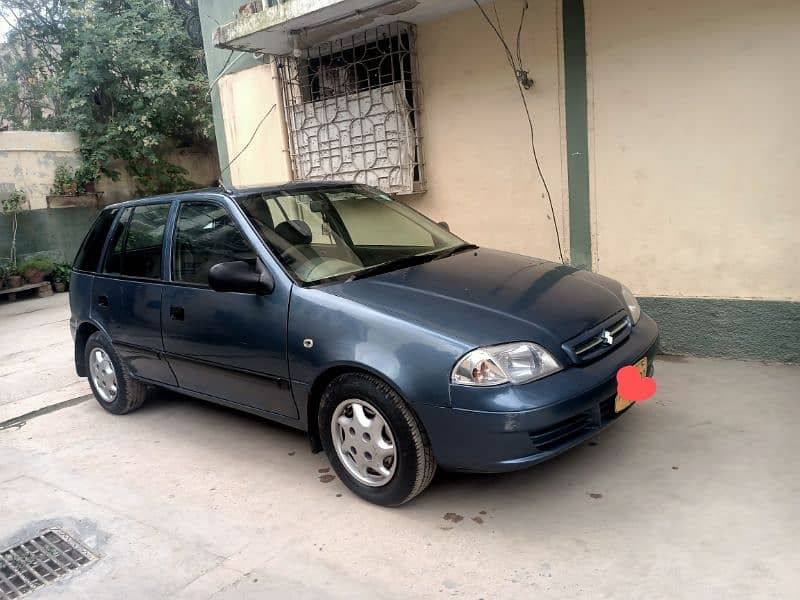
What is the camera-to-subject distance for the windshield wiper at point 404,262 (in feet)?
11.4

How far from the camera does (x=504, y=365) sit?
2752 millimetres

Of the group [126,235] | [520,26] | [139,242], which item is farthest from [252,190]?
[520,26]

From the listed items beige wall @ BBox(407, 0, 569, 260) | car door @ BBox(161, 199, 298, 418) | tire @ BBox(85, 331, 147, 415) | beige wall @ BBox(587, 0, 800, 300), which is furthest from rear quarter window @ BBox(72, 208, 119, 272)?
beige wall @ BBox(587, 0, 800, 300)

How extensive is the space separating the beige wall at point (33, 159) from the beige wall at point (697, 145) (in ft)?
33.8

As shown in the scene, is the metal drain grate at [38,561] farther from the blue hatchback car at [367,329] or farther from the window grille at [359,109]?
the window grille at [359,109]

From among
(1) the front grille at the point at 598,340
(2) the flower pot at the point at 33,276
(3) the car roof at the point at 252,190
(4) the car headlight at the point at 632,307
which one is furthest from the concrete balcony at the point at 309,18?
(2) the flower pot at the point at 33,276

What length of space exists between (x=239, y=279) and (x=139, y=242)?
1.46 metres

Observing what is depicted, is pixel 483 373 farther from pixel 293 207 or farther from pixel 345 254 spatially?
pixel 293 207

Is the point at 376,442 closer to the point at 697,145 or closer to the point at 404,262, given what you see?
the point at 404,262

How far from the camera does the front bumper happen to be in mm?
2678

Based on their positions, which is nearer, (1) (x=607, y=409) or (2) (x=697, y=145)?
(1) (x=607, y=409)

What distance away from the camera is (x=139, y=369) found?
4.43m

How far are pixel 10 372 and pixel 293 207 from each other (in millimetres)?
4186

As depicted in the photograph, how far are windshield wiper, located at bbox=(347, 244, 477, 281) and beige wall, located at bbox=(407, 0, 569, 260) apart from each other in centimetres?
181
